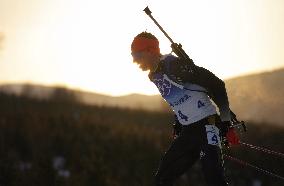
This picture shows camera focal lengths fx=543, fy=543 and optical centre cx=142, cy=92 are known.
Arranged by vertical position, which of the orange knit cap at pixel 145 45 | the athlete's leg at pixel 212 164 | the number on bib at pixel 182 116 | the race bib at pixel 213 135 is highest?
the orange knit cap at pixel 145 45

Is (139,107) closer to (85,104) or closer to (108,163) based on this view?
(85,104)

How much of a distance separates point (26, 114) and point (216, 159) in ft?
45.5

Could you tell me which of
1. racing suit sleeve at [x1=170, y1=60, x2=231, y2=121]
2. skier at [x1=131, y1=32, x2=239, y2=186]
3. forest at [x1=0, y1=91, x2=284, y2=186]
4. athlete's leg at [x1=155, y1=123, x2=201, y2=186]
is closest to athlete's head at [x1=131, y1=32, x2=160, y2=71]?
skier at [x1=131, y1=32, x2=239, y2=186]

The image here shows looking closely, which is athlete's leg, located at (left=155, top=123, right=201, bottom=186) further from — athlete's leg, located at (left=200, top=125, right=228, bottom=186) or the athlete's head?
the athlete's head

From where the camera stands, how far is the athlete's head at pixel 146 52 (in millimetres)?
6020

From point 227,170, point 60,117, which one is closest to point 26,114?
point 60,117

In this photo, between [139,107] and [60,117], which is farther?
[139,107]

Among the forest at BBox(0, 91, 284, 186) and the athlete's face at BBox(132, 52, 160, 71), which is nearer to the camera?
the athlete's face at BBox(132, 52, 160, 71)

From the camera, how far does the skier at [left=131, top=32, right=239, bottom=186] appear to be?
225 inches

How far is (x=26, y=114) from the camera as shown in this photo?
18781 mm

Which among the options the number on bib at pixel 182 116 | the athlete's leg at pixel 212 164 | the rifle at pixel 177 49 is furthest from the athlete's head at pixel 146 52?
the athlete's leg at pixel 212 164

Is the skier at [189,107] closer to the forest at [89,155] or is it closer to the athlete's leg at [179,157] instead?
the athlete's leg at [179,157]

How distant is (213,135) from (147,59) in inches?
43.7

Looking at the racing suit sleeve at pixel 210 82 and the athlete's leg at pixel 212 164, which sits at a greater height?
the racing suit sleeve at pixel 210 82
